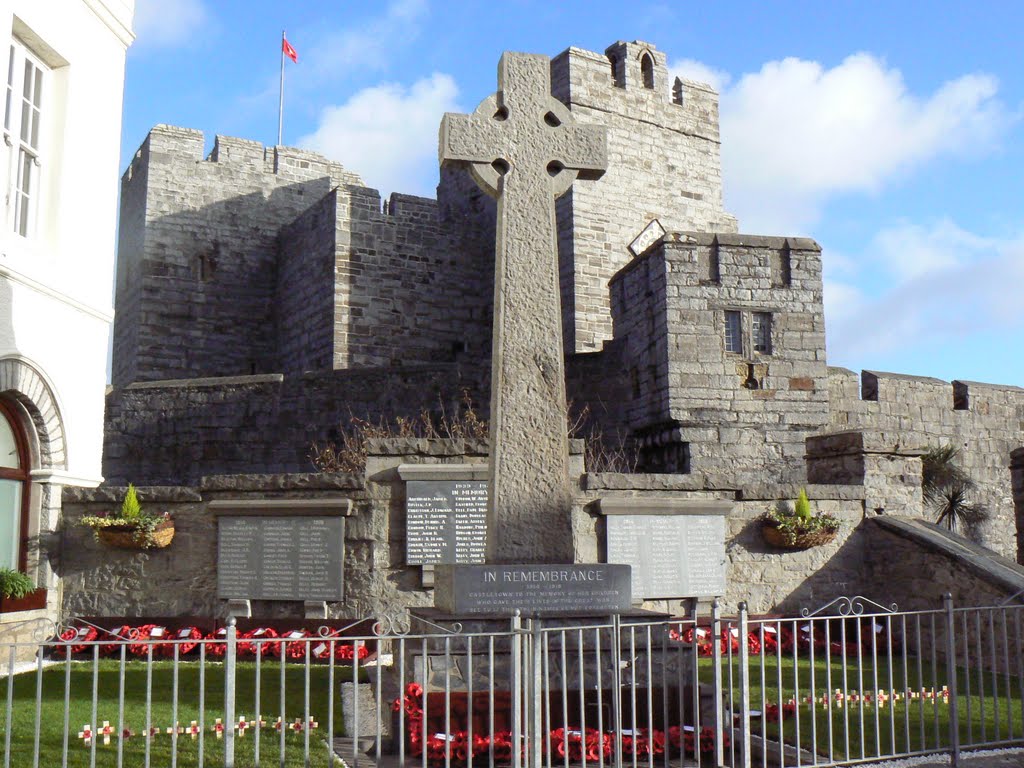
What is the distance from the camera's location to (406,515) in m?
10.8

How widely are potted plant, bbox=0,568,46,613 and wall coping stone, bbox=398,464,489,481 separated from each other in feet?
12.3

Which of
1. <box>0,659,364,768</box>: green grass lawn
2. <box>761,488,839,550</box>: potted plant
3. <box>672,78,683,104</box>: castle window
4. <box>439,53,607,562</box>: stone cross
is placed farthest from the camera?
<box>672,78,683,104</box>: castle window

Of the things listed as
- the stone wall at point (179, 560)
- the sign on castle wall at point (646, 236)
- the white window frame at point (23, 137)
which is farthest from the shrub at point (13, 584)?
the sign on castle wall at point (646, 236)

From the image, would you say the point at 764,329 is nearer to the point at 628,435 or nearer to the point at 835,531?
the point at 628,435

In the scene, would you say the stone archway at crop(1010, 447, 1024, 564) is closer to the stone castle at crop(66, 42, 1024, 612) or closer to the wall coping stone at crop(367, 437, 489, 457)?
the stone castle at crop(66, 42, 1024, 612)

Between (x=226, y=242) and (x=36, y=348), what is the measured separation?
13553mm

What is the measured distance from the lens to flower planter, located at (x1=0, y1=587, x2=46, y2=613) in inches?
396

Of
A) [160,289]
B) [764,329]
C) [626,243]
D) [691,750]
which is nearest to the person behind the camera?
[691,750]

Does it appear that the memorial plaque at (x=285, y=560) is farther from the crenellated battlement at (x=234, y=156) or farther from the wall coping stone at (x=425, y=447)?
the crenellated battlement at (x=234, y=156)

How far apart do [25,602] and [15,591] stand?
29 centimetres

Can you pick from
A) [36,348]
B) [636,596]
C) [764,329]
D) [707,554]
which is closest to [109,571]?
[36,348]

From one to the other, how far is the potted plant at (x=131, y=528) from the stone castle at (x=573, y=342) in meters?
0.36

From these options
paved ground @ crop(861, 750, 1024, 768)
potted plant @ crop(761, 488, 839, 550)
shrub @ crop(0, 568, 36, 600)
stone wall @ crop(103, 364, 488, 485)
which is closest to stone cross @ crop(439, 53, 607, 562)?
paved ground @ crop(861, 750, 1024, 768)

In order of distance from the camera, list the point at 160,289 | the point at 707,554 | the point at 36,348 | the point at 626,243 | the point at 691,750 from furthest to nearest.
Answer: the point at 160,289, the point at 626,243, the point at 707,554, the point at 36,348, the point at 691,750
